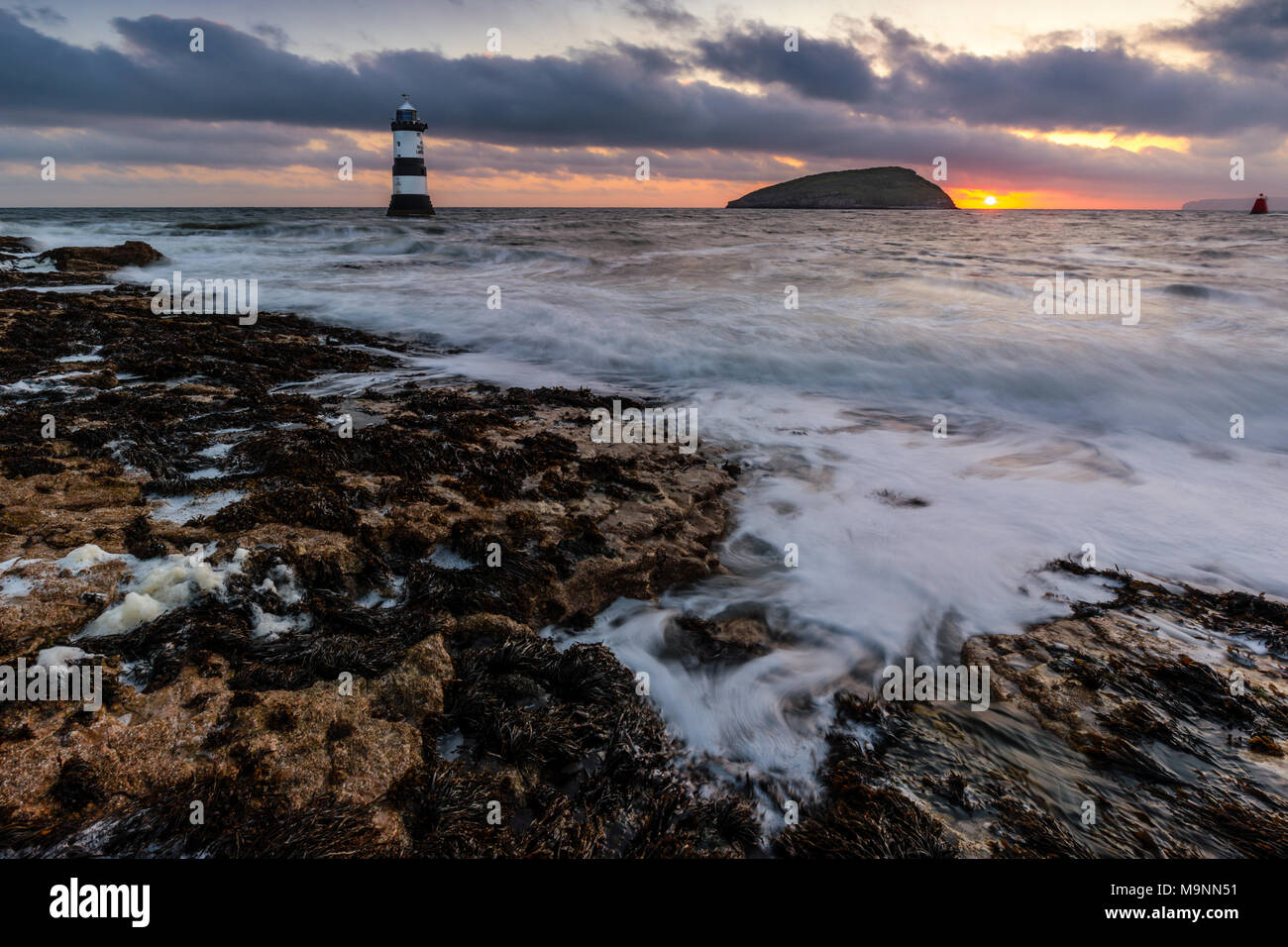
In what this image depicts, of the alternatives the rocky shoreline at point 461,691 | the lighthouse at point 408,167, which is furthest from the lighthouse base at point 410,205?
the rocky shoreline at point 461,691

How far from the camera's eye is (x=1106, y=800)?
282 centimetres

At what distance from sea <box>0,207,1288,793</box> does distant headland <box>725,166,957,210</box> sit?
155m

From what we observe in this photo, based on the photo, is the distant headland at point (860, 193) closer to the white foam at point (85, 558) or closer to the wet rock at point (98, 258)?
the wet rock at point (98, 258)

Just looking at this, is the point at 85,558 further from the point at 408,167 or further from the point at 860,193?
the point at 860,193

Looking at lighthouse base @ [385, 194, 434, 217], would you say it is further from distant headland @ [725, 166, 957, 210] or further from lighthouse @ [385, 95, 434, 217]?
distant headland @ [725, 166, 957, 210]

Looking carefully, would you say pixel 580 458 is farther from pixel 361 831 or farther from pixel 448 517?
pixel 361 831

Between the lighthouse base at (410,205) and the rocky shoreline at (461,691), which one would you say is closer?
the rocky shoreline at (461,691)

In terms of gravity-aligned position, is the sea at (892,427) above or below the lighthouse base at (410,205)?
below

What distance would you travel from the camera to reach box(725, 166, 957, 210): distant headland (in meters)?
158

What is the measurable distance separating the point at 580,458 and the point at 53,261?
20.1 meters

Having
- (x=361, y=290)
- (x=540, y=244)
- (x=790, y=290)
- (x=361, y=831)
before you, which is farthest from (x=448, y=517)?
(x=540, y=244)

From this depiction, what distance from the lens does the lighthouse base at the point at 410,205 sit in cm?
5806

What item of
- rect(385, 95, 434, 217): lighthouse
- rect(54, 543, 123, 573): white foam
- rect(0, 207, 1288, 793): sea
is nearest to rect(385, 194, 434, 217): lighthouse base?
rect(385, 95, 434, 217): lighthouse
